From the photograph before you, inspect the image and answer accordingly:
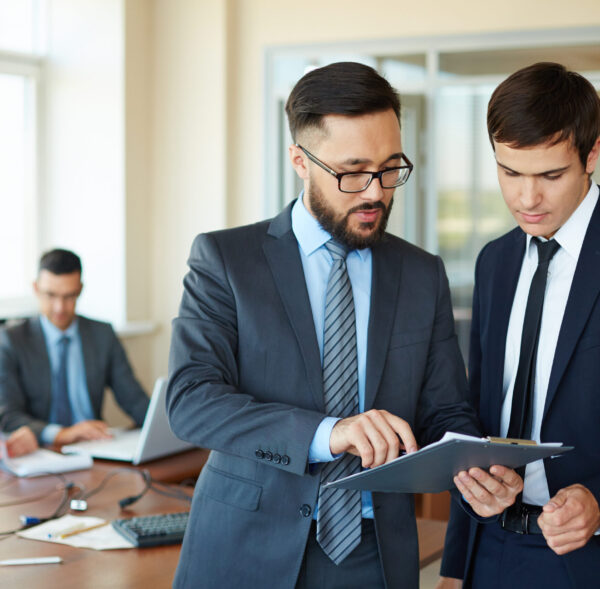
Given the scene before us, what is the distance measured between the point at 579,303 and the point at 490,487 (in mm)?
428

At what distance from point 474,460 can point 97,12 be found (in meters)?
5.26

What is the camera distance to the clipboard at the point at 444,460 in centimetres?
150

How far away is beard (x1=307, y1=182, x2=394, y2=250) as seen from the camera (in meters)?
1.81

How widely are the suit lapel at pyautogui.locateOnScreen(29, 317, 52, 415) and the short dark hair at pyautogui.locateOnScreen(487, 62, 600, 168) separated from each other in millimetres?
3122

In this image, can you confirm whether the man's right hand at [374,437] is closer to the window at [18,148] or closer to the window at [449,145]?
the window at [449,145]

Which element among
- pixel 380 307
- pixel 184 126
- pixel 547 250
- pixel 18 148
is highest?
pixel 184 126

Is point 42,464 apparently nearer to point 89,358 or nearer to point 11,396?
point 11,396

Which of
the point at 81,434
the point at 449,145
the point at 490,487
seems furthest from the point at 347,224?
the point at 449,145

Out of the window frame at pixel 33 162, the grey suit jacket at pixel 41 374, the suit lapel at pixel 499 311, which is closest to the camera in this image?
the suit lapel at pixel 499 311

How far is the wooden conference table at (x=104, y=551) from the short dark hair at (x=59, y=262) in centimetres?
124

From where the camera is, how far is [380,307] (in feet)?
6.07

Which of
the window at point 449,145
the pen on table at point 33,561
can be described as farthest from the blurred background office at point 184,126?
the pen on table at point 33,561

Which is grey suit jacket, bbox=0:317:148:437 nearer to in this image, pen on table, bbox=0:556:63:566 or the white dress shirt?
pen on table, bbox=0:556:63:566

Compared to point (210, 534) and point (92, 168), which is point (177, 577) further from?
point (92, 168)
